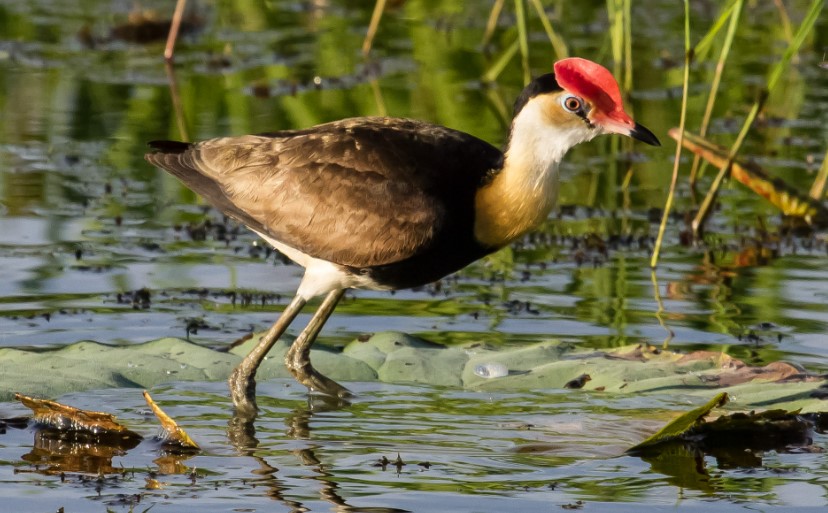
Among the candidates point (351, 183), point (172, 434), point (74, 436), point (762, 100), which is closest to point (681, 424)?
point (351, 183)

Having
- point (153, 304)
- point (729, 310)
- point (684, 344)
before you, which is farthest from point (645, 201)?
point (153, 304)

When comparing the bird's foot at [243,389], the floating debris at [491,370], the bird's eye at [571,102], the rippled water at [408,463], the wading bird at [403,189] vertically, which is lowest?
the rippled water at [408,463]

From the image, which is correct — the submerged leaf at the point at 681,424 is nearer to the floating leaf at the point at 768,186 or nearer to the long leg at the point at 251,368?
the long leg at the point at 251,368

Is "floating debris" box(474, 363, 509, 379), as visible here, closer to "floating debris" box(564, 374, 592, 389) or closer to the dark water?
the dark water

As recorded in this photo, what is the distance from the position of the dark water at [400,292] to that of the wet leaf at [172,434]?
8 cm

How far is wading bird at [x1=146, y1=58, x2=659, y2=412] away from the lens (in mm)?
6656

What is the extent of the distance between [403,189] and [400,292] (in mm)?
2235

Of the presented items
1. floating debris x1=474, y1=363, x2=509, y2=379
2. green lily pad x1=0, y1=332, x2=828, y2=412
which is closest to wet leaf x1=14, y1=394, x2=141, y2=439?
green lily pad x1=0, y1=332, x2=828, y2=412

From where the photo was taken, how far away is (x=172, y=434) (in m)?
6.18

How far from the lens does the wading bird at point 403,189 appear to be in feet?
21.8

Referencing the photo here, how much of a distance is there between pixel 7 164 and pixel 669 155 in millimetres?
4776

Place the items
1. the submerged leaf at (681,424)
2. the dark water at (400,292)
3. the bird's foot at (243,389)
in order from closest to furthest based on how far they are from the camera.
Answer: the submerged leaf at (681,424)
the dark water at (400,292)
the bird's foot at (243,389)

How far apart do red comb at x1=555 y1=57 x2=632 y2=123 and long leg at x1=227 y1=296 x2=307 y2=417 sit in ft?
5.04

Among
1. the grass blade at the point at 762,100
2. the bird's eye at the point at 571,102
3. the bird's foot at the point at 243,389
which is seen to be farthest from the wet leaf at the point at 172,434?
the grass blade at the point at 762,100
